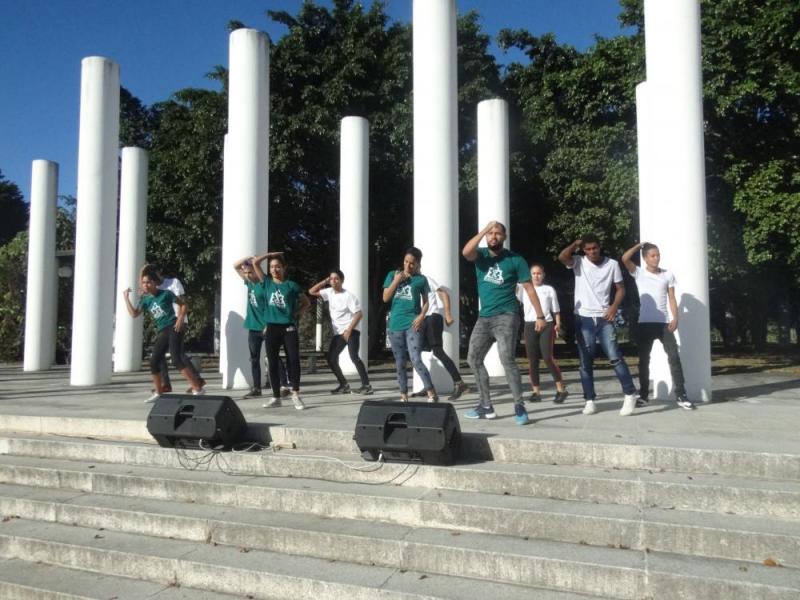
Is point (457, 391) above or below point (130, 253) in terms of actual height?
below

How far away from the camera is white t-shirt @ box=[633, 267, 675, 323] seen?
6652mm

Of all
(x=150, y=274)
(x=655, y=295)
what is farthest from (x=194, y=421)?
(x=655, y=295)

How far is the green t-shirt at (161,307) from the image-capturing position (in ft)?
24.6

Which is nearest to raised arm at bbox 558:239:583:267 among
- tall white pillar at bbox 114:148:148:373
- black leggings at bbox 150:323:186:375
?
black leggings at bbox 150:323:186:375

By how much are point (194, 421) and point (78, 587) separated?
1.56m

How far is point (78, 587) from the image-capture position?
3842 mm

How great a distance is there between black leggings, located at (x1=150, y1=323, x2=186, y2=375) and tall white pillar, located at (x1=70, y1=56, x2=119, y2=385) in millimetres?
3524

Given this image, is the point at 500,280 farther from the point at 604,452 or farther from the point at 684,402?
the point at 684,402

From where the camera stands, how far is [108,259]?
10.6 metres

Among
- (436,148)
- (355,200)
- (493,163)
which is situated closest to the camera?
(436,148)

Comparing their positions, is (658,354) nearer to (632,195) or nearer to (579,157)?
(632,195)

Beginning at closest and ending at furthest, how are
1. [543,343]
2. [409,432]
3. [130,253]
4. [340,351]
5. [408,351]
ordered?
[409,432] → [408,351] → [543,343] → [340,351] → [130,253]

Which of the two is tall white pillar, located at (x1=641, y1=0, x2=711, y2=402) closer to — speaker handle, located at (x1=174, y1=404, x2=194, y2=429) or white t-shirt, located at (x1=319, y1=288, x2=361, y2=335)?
white t-shirt, located at (x1=319, y1=288, x2=361, y2=335)

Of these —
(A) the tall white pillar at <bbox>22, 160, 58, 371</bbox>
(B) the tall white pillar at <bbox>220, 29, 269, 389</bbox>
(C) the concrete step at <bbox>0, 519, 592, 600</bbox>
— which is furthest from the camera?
(A) the tall white pillar at <bbox>22, 160, 58, 371</bbox>
